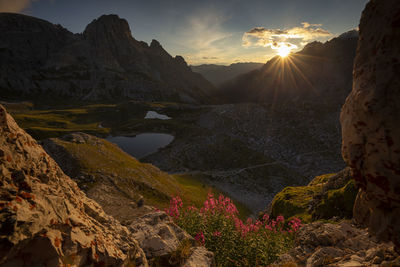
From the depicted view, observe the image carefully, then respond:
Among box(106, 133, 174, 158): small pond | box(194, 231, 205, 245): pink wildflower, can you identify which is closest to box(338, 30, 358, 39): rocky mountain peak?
box(106, 133, 174, 158): small pond

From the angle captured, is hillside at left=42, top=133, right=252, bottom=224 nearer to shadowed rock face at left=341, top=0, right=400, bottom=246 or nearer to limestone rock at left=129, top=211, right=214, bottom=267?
limestone rock at left=129, top=211, right=214, bottom=267

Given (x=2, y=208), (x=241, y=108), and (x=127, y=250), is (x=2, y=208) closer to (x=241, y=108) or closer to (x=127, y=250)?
(x=127, y=250)

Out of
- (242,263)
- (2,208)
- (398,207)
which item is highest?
(2,208)

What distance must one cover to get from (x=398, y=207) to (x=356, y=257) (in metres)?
2.64

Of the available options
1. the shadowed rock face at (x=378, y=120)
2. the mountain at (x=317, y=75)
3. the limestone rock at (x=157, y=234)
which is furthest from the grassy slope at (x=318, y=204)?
the mountain at (x=317, y=75)

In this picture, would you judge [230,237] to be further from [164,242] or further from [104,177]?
[104,177]

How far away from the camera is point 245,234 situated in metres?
9.33

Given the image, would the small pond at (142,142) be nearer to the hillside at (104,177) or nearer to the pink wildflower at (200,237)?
the hillside at (104,177)

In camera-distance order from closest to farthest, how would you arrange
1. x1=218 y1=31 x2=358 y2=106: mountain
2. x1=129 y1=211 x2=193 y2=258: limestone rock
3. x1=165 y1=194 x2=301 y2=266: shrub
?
x1=129 y1=211 x2=193 y2=258: limestone rock < x1=165 y1=194 x2=301 y2=266: shrub < x1=218 y1=31 x2=358 y2=106: mountain

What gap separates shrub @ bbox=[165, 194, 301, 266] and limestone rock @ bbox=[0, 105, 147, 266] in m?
3.56

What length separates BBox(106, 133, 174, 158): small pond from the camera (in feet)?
229

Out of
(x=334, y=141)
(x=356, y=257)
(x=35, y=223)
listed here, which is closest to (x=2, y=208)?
(x=35, y=223)

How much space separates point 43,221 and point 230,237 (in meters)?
7.20

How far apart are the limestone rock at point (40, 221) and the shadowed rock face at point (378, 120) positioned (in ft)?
22.4
